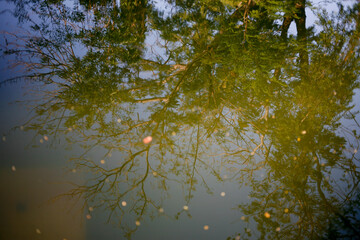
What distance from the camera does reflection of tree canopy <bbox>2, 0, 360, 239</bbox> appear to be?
1866mm

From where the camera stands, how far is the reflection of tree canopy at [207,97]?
6.12 ft

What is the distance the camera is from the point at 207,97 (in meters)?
2.81

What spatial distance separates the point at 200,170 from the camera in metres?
1.99

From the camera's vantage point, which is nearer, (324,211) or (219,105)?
(324,211)

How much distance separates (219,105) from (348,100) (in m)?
1.98

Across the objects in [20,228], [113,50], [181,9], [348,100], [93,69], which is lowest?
[20,228]

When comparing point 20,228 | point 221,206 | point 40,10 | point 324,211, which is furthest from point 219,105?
point 40,10

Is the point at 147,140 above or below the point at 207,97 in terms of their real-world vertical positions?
below

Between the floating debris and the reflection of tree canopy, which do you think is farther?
the floating debris

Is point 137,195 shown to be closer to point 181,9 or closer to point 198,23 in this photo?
point 198,23

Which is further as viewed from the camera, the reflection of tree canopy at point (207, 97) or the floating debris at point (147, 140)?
the floating debris at point (147, 140)

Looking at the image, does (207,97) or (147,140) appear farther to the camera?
(207,97)

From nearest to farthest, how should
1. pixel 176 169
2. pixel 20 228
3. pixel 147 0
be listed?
pixel 20 228 < pixel 176 169 < pixel 147 0

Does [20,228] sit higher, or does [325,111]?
[325,111]
